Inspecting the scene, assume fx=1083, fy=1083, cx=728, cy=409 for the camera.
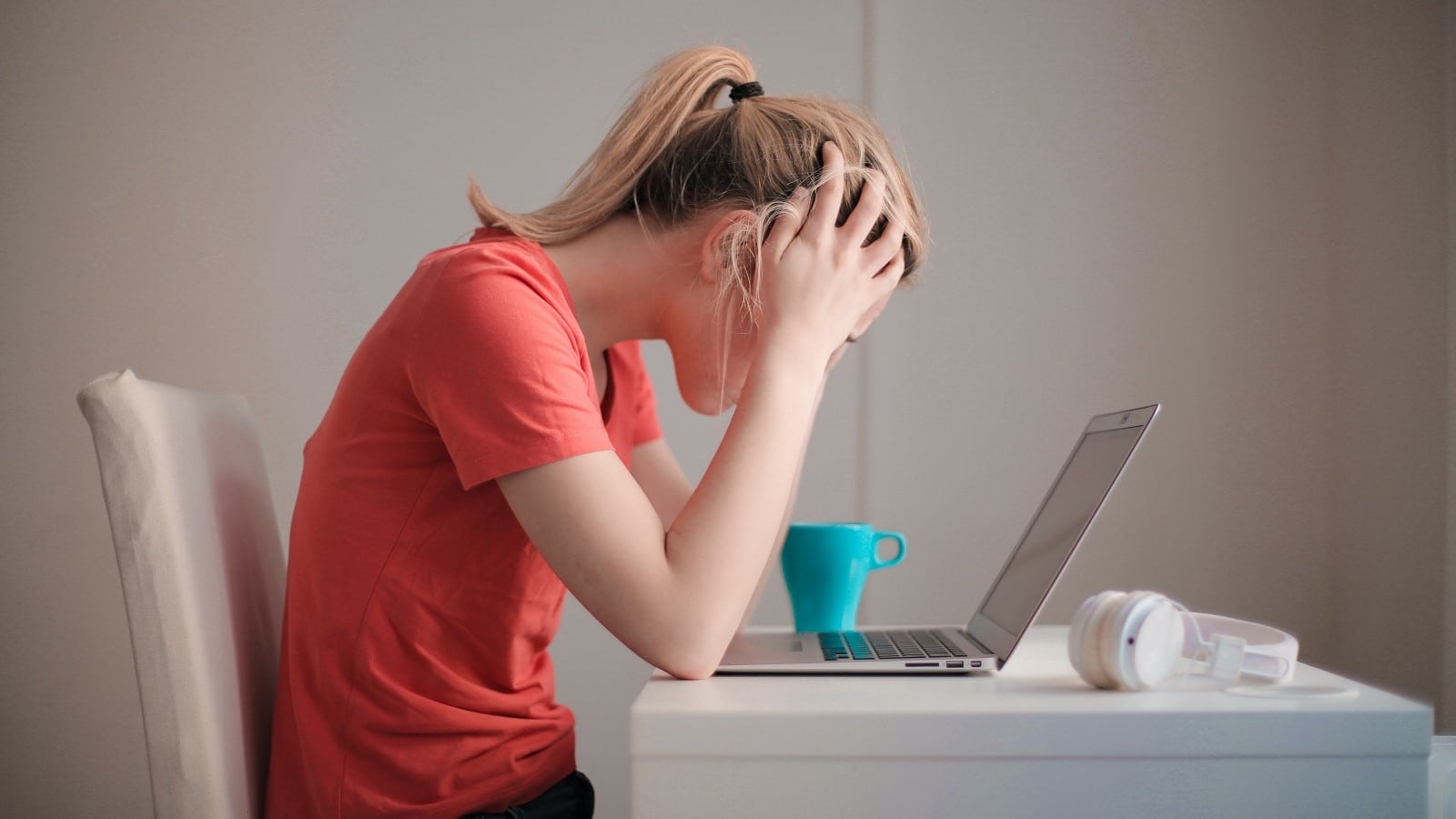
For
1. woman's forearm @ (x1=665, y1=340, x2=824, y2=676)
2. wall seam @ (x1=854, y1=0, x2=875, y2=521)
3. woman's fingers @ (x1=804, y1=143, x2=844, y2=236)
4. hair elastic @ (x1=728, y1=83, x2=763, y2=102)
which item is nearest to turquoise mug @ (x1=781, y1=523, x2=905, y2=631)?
woman's forearm @ (x1=665, y1=340, x2=824, y2=676)

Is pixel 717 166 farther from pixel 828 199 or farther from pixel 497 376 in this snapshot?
pixel 497 376

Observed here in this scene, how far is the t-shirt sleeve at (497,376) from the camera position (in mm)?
731

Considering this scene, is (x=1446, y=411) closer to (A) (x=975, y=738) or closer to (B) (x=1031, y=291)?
(B) (x=1031, y=291)

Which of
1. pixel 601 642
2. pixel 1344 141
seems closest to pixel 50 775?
pixel 601 642

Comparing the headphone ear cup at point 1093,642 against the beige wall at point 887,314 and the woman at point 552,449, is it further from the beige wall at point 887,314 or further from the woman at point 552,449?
the beige wall at point 887,314

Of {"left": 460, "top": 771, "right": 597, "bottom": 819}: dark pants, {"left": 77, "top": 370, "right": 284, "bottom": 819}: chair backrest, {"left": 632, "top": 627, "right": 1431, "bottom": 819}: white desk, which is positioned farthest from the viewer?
{"left": 460, "top": 771, "right": 597, "bottom": 819}: dark pants

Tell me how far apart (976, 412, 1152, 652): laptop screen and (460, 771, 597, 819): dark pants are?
372mm

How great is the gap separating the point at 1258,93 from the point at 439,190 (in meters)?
1.27

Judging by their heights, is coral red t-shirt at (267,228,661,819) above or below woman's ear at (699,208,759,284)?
below

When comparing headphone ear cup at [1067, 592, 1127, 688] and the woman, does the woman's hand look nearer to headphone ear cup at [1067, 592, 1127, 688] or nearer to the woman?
the woman

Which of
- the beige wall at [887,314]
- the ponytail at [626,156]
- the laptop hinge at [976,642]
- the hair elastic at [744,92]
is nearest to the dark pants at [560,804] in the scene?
the laptop hinge at [976,642]

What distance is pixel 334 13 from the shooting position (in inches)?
68.3

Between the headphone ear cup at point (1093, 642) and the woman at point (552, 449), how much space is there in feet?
0.70

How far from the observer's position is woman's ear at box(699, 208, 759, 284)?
0.87m
